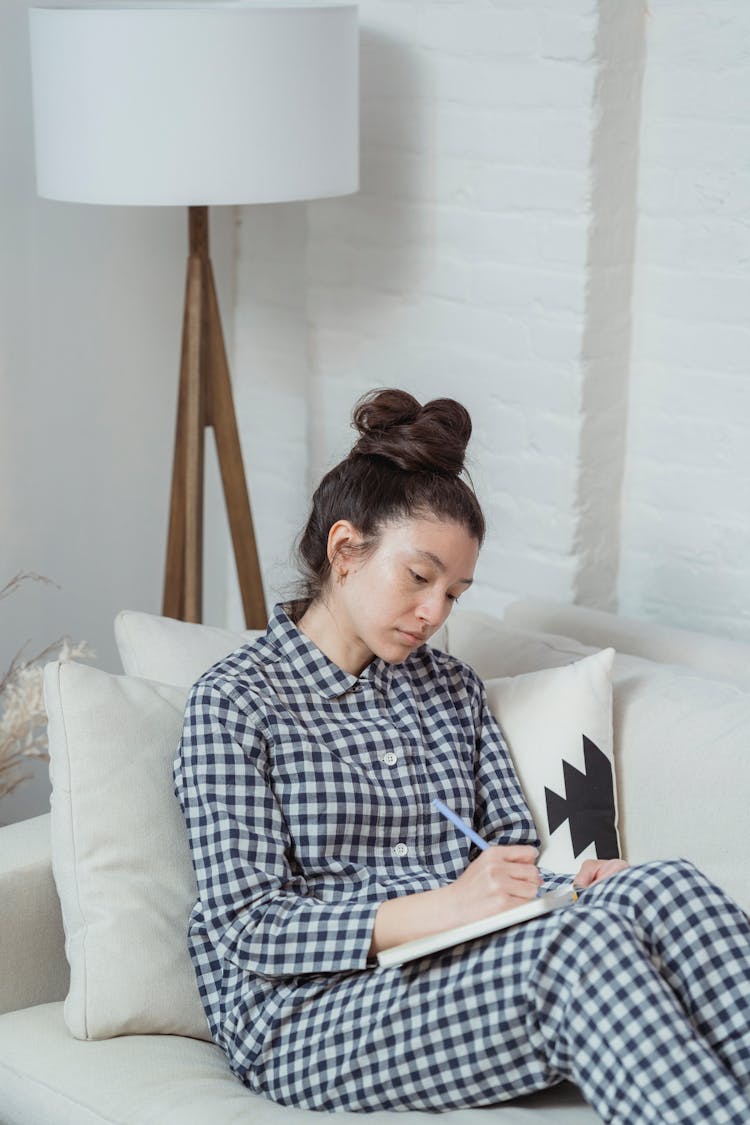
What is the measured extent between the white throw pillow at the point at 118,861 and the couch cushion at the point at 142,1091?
4 centimetres

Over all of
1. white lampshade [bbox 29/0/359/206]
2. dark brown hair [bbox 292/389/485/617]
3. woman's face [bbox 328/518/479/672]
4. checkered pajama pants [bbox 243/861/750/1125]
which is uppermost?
white lampshade [bbox 29/0/359/206]

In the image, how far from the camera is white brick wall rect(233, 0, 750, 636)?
7.15 ft

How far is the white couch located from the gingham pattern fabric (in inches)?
2.5

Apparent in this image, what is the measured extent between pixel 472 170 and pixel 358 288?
31cm

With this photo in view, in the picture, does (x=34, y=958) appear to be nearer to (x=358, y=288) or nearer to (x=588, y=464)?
(x=588, y=464)

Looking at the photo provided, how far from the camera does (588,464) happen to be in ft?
7.59

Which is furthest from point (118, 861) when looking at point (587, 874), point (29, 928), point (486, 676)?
point (486, 676)

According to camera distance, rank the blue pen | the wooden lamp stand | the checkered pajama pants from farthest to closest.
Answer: the wooden lamp stand, the blue pen, the checkered pajama pants

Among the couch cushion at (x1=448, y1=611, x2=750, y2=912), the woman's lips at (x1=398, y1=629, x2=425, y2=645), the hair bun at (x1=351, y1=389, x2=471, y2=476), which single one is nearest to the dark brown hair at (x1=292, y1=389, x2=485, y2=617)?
the hair bun at (x1=351, y1=389, x2=471, y2=476)

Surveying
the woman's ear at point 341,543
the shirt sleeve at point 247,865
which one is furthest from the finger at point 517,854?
the woman's ear at point 341,543

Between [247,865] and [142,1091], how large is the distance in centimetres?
24

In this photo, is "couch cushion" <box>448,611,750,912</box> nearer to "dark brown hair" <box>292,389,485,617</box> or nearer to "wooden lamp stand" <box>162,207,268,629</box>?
"dark brown hair" <box>292,389,485,617</box>

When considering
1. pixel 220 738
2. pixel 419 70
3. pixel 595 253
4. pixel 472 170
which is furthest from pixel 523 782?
pixel 419 70

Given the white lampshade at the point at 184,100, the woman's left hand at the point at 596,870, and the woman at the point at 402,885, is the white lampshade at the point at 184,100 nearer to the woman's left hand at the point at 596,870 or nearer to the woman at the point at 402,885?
the woman at the point at 402,885
